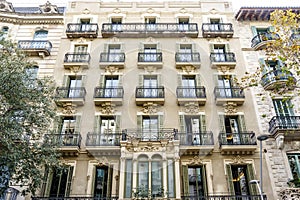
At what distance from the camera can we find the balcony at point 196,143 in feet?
48.1

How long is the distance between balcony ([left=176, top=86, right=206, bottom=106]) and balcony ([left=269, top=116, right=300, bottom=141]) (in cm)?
409

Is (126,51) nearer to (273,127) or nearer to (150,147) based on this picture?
(150,147)

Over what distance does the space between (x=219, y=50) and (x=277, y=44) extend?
7.78 m

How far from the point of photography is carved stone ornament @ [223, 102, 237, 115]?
54.0 ft

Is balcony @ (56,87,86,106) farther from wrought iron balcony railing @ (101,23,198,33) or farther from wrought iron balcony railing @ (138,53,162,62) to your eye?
wrought iron balcony railing @ (101,23,198,33)

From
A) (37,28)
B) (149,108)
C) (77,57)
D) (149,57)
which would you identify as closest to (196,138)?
(149,108)

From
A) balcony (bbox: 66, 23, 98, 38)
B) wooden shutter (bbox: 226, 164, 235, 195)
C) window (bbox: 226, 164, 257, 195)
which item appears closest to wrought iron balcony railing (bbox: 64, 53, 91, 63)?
balcony (bbox: 66, 23, 98, 38)

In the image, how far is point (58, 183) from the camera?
14.5 m

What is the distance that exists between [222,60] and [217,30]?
9.23 feet

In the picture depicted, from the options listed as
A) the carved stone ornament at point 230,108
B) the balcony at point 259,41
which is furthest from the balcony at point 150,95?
the balcony at point 259,41

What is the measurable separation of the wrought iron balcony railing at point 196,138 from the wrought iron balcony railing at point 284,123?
137 inches

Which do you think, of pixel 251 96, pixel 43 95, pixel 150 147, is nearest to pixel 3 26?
pixel 43 95

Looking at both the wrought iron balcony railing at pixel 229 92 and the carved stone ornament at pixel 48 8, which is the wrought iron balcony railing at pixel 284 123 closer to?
the wrought iron balcony railing at pixel 229 92

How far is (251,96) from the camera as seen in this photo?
56.5ft
